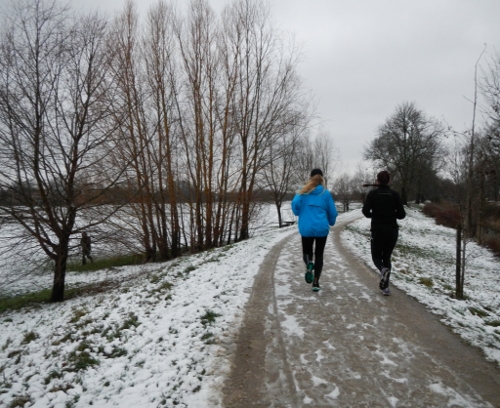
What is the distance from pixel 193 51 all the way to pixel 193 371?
1597 cm

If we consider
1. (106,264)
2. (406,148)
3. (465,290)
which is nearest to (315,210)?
(465,290)

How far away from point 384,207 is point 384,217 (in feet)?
0.54

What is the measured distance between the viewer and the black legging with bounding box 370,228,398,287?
16.9 feet

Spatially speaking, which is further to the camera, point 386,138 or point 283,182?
point 386,138

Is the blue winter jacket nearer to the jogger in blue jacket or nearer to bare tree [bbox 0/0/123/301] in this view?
the jogger in blue jacket

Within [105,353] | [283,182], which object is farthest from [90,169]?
[283,182]

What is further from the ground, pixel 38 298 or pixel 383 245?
pixel 383 245

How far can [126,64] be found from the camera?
1407cm

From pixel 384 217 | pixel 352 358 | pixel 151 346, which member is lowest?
pixel 151 346

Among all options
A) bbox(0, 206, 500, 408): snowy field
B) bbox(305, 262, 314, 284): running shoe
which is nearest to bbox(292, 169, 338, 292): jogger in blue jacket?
bbox(305, 262, 314, 284): running shoe

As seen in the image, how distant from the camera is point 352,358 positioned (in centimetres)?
330

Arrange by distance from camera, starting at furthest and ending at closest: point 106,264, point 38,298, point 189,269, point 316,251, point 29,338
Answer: point 106,264
point 38,298
point 189,269
point 29,338
point 316,251

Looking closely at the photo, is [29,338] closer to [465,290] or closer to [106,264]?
[465,290]

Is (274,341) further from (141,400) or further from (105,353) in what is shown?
(105,353)
